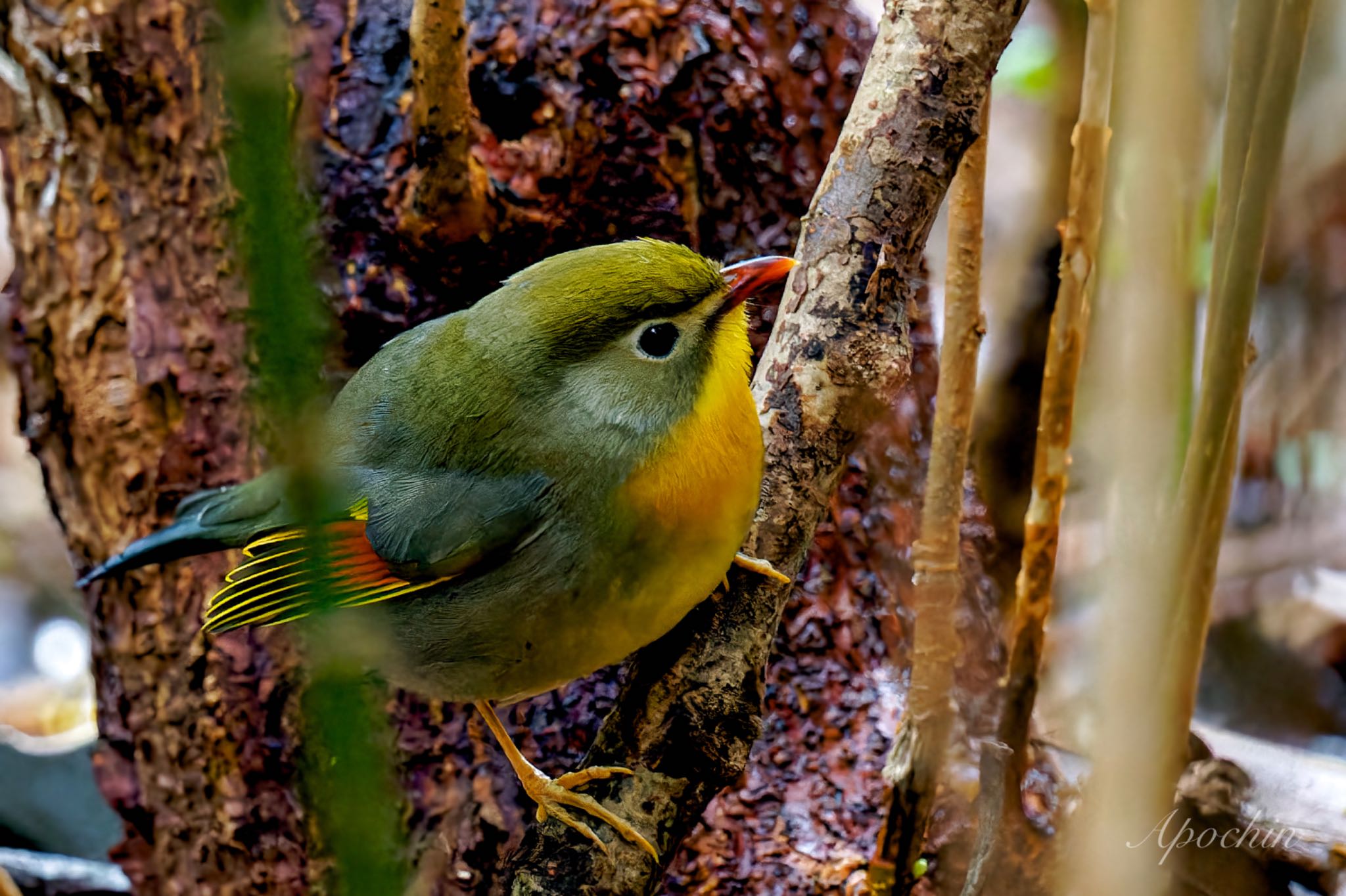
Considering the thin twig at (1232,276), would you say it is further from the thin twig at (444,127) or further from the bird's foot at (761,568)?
Answer: the thin twig at (444,127)

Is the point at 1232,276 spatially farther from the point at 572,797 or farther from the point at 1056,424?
the point at 572,797

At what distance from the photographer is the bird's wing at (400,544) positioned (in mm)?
1813

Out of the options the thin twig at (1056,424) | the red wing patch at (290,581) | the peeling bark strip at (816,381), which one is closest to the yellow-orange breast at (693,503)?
the peeling bark strip at (816,381)

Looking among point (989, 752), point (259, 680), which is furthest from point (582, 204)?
point (989, 752)

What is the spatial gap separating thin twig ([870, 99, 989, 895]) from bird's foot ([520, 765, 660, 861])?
523 mm

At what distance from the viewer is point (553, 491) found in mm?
1804

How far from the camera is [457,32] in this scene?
2.09m

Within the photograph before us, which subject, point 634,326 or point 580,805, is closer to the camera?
point 580,805

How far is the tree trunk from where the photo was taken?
8.23ft

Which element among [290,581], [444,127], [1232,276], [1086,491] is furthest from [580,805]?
[1086,491]

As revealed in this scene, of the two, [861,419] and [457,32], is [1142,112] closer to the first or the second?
[861,419]

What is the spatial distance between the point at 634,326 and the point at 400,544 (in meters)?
0.53

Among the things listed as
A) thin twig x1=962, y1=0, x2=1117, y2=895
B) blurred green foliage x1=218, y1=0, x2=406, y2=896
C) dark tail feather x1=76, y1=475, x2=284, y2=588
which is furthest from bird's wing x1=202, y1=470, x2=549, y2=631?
blurred green foliage x1=218, y1=0, x2=406, y2=896

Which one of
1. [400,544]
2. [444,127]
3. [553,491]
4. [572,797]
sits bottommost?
[572,797]
